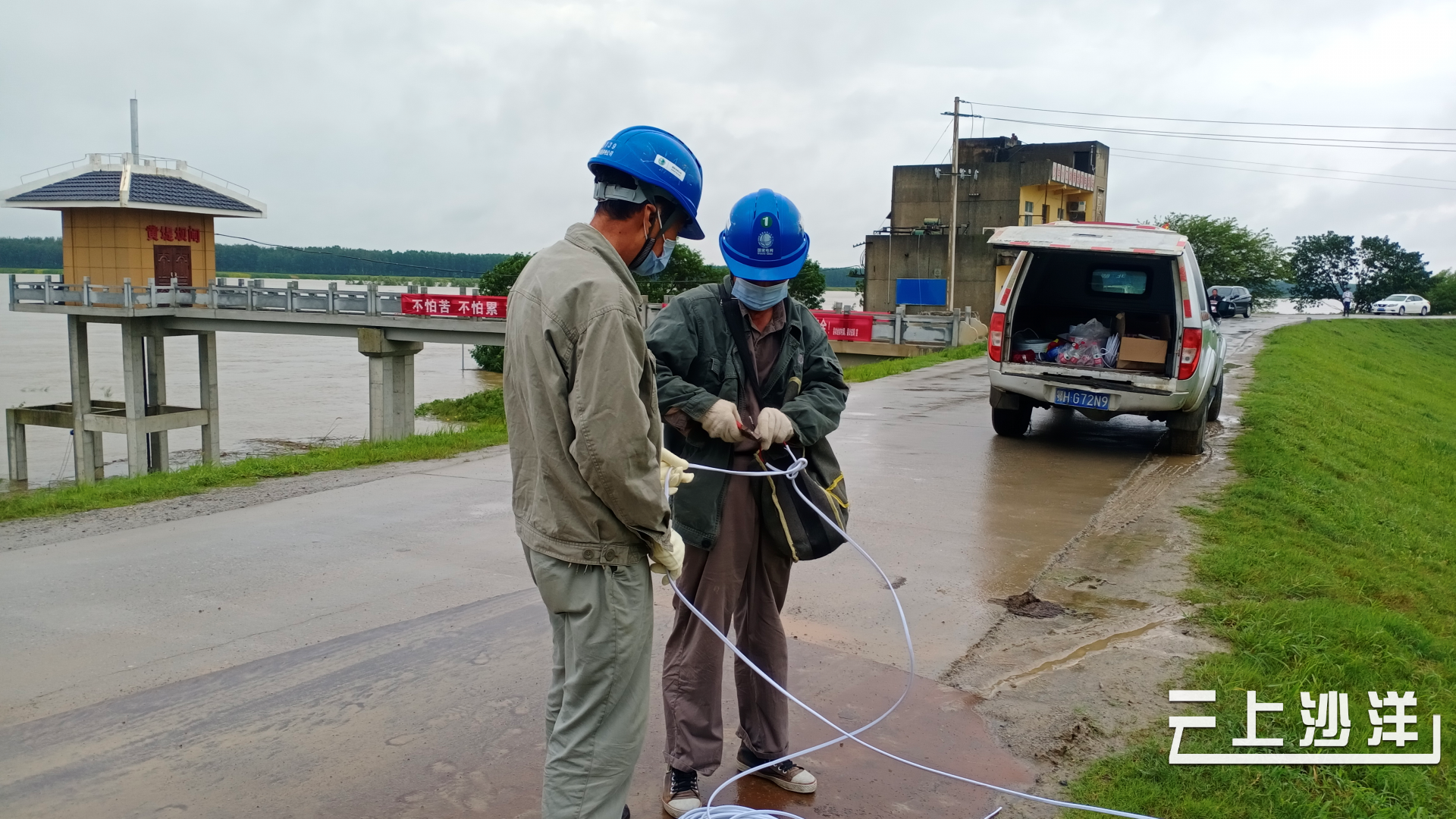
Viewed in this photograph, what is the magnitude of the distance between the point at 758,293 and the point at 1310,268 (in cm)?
Result: 7250

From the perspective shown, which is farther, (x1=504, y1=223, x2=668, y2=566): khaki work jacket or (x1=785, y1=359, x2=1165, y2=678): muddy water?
(x1=785, y1=359, x2=1165, y2=678): muddy water

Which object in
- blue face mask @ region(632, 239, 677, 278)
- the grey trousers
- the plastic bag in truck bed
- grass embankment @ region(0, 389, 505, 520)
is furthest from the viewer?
the plastic bag in truck bed

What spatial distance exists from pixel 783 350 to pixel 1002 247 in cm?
655

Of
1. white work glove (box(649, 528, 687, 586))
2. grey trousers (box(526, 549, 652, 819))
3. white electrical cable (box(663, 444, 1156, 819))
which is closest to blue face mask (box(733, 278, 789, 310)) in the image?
white electrical cable (box(663, 444, 1156, 819))

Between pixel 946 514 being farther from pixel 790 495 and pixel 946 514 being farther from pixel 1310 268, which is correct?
pixel 1310 268

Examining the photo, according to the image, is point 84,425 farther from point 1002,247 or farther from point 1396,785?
point 1396,785

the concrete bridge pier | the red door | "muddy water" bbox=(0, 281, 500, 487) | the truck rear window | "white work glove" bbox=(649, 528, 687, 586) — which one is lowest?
"muddy water" bbox=(0, 281, 500, 487)

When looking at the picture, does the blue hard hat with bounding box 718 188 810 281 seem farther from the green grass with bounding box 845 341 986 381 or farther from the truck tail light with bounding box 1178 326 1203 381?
the green grass with bounding box 845 341 986 381

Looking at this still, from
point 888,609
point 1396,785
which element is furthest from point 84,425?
point 1396,785

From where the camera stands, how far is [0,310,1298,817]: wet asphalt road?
128 inches

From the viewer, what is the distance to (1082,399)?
9648 millimetres

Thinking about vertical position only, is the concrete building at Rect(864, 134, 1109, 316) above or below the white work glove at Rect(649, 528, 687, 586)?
above

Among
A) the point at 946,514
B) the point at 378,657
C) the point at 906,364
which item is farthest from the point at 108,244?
the point at 378,657

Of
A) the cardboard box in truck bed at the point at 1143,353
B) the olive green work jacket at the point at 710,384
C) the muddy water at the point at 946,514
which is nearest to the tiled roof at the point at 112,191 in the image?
the muddy water at the point at 946,514
